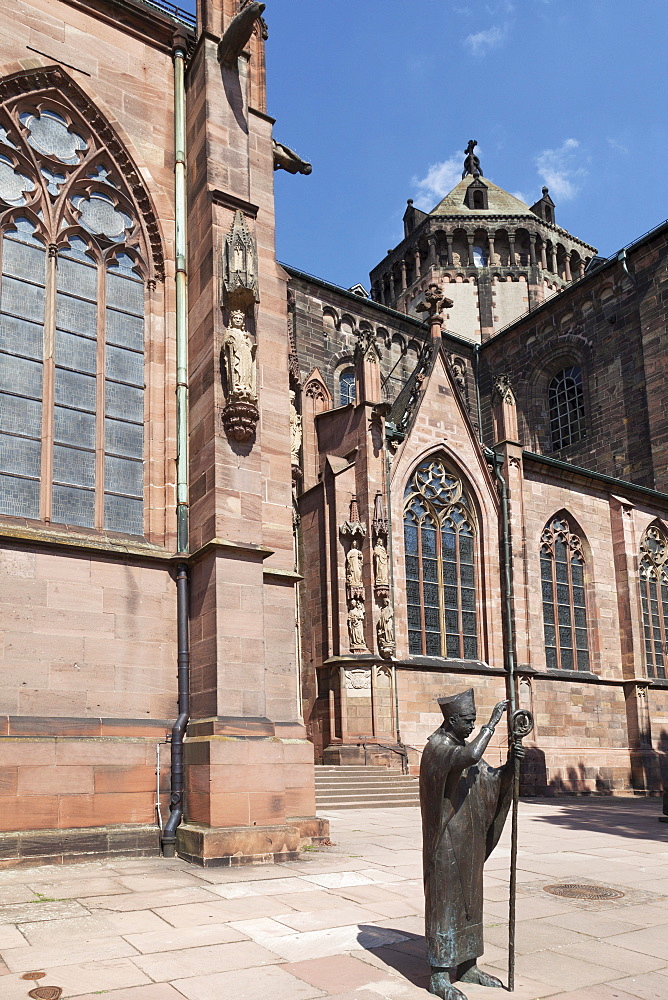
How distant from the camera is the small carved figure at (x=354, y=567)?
20.5 m

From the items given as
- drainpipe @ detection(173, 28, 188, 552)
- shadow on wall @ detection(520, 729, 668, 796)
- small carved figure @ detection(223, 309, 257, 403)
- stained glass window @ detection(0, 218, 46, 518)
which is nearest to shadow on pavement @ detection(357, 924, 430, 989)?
drainpipe @ detection(173, 28, 188, 552)

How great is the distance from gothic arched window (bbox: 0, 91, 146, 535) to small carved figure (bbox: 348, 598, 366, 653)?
30.0 ft

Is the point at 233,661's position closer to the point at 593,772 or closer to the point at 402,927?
the point at 402,927

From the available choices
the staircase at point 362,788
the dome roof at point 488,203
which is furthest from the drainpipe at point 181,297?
the dome roof at point 488,203

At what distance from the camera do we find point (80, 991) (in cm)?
487

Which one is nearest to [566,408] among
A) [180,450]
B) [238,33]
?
[238,33]

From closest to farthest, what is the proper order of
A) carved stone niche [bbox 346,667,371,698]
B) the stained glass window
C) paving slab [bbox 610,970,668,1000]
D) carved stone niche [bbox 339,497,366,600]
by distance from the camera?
paving slab [bbox 610,970,668,1000] → the stained glass window → carved stone niche [bbox 346,667,371,698] → carved stone niche [bbox 339,497,366,600]

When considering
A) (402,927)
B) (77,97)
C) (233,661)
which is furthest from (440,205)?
(402,927)

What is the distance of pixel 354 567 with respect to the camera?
67.4ft

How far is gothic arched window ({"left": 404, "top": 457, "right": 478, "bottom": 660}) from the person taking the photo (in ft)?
72.6

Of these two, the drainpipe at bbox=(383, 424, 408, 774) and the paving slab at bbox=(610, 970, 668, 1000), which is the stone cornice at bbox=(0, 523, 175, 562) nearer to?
the paving slab at bbox=(610, 970, 668, 1000)

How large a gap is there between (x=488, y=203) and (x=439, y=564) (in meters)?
27.7

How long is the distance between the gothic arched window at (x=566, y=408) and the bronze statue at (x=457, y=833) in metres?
28.7

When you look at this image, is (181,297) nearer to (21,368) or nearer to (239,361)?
(239,361)
